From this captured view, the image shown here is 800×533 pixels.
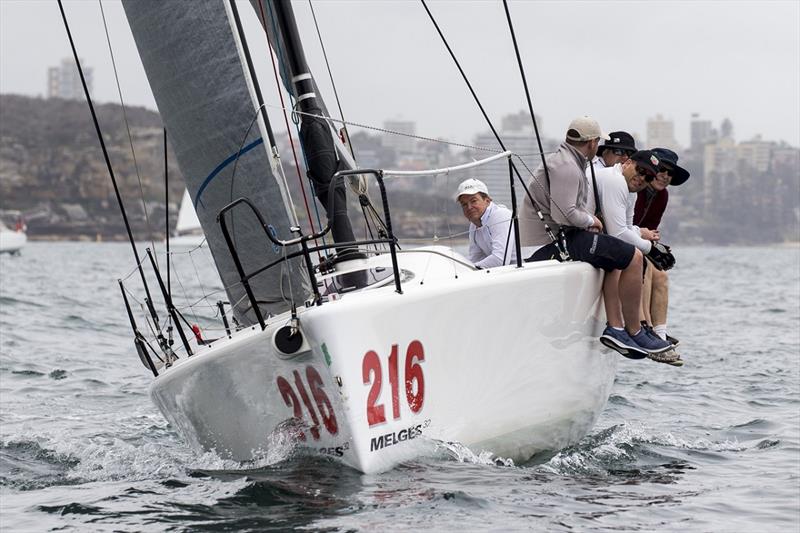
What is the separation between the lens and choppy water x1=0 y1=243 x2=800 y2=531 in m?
4.58

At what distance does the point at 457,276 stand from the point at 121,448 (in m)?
2.51

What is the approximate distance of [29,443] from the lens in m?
6.73

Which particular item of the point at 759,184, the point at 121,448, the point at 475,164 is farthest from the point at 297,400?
the point at 759,184

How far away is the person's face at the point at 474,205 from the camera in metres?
6.21

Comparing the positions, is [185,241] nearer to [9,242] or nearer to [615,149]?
[9,242]

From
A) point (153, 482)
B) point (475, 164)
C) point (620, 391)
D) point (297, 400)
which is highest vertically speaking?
point (475, 164)

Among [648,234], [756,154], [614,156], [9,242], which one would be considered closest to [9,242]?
[9,242]

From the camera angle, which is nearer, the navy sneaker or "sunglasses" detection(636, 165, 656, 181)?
the navy sneaker

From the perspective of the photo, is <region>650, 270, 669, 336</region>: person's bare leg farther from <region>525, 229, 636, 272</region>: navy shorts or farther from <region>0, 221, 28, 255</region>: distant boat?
<region>0, 221, 28, 255</region>: distant boat

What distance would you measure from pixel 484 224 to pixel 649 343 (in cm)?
103

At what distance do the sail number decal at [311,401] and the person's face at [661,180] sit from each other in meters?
2.45

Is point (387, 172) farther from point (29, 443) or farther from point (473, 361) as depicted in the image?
point (29, 443)

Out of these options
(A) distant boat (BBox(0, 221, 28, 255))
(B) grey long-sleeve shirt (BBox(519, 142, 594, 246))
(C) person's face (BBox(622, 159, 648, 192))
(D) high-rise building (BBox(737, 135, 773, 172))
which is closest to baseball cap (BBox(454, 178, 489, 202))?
(B) grey long-sleeve shirt (BBox(519, 142, 594, 246))

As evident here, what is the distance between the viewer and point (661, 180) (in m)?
6.37
